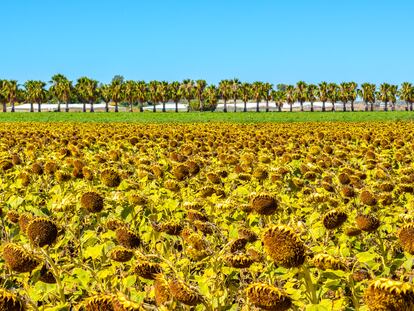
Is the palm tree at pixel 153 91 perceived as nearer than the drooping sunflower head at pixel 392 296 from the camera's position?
No

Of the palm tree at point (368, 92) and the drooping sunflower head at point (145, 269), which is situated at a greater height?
the palm tree at point (368, 92)

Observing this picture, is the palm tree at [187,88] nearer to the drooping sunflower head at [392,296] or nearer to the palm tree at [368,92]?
the palm tree at [368,92]

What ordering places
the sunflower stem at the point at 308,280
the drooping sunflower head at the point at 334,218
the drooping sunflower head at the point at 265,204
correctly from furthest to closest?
the drooping sunflower head at the point at 265,204 → the drooping sunflower head at the point at 334,218 → the sunflower stem at the point at 308,280

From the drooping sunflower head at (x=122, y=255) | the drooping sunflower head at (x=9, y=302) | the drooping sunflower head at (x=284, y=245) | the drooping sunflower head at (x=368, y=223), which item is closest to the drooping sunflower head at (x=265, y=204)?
the drooping sunflower head at (x=368, y=223)

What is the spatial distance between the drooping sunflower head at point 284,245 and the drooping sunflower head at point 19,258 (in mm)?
968

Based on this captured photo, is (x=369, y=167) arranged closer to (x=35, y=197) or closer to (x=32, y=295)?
(x=35, y=197)

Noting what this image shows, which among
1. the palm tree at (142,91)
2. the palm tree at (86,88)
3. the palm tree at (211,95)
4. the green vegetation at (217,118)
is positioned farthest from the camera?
the palm tree at (211,95)

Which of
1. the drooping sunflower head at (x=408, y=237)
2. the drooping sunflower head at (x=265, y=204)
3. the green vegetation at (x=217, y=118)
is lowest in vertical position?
the drooping sunflower head at (x=408, y=237)

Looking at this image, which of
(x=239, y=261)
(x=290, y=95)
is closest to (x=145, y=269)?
(x=239, y=261)

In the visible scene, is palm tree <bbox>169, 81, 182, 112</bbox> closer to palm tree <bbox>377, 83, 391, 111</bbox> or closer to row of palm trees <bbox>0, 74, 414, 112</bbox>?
row of palm trees <bbox>0, 74, 414, 112</bbox>

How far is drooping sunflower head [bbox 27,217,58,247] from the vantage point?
2883mm

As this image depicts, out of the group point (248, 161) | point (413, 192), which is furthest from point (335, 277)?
point (248, 161)

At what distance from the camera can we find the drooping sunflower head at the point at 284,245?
220 centimetres

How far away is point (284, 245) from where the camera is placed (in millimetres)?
2199
